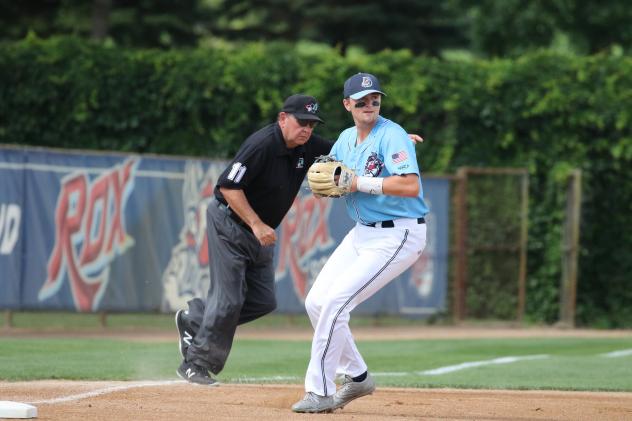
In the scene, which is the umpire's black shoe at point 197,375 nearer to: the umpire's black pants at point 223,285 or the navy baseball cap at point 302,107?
the umpire's black pants at point 223,285

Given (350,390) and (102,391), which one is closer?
(350,390)

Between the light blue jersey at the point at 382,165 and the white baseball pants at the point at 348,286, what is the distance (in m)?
0.08

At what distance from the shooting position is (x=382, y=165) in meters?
7.40

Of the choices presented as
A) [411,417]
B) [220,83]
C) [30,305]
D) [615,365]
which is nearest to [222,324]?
[411,417]

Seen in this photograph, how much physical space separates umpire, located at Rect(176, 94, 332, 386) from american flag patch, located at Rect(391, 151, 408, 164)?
3.46 ft

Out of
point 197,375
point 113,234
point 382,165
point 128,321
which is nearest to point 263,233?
point 382,165

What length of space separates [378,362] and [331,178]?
5010mm

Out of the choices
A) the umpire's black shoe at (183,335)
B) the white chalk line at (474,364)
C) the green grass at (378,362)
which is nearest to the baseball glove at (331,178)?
the umpire's black shoe at (183,335)

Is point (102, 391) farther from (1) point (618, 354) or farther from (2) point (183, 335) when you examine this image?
(1) point (618, 354)

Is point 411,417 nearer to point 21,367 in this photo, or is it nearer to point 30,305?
point 21,367

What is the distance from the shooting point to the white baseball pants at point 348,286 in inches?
289

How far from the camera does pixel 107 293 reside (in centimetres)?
1464

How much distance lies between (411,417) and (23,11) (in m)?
20.5

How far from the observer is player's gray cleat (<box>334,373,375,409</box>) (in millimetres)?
7531
